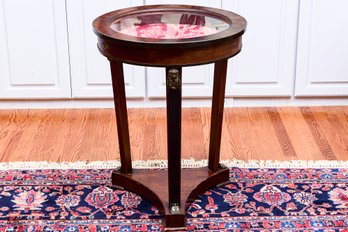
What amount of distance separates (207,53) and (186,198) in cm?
55

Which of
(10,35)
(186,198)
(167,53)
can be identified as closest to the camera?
(167,53)

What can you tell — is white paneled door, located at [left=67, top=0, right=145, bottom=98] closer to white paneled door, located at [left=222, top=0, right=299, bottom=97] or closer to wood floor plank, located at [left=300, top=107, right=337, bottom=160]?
white paneled door, located at [left=222, top=0, right=299, bottom=97]

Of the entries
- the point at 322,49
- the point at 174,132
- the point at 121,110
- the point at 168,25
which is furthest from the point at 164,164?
the point at 322,49

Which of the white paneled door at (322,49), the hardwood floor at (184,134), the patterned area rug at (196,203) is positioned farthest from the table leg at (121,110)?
the white paneled door at (322,49)

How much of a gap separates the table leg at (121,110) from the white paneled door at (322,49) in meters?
1.08

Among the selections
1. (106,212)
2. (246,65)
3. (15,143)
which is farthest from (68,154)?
(246,65)

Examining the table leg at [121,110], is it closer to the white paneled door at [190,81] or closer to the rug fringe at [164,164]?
the rug fringe at [164,164]

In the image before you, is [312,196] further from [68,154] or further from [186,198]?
[68,154]

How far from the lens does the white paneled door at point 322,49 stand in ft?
9.91

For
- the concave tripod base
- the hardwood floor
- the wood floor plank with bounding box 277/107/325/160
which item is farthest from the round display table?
the wood floor plank with bounding box 277/107/325/160

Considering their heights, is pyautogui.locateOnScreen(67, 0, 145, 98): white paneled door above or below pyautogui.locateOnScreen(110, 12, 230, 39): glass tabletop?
below

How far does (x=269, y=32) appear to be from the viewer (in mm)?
3049

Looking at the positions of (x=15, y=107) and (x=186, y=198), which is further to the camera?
(x=15, y=107)

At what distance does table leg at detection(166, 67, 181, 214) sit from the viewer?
1.99m
